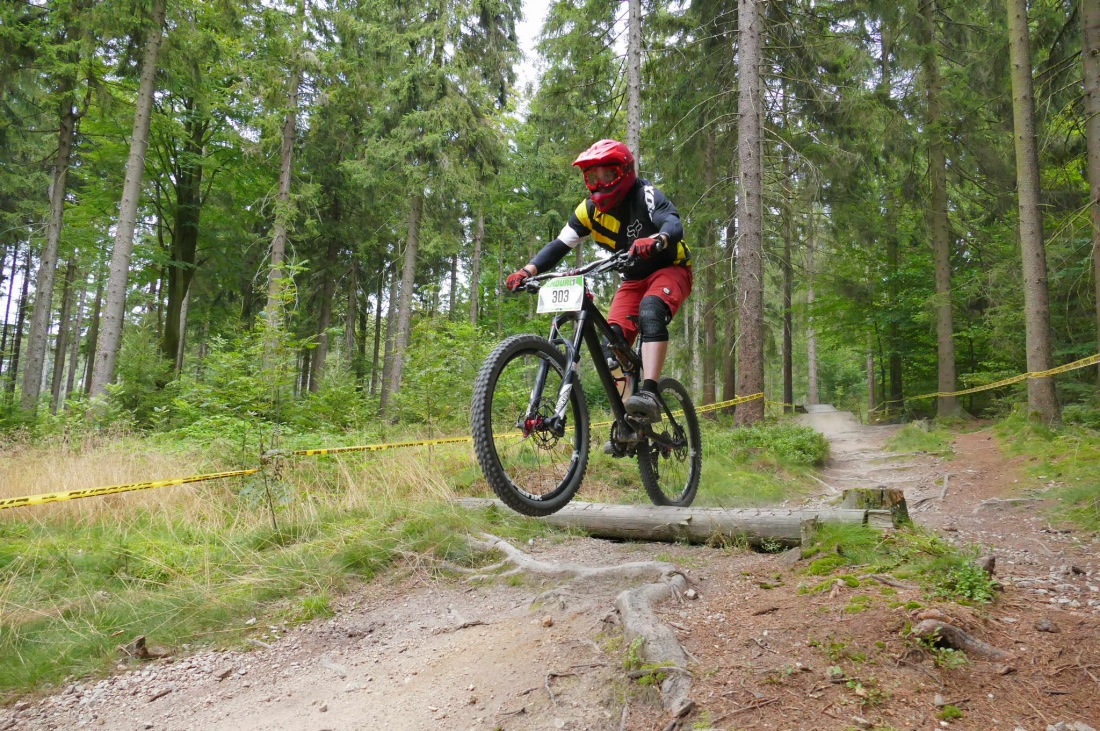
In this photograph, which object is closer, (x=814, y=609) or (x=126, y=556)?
(x=814, y=609)

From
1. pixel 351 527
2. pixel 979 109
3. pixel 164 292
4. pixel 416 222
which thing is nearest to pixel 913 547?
pixel 351 527

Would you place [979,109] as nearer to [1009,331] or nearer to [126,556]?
[1009,331]

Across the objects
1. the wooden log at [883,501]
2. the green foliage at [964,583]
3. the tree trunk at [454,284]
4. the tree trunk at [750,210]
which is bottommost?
the green foliage at [964,583]

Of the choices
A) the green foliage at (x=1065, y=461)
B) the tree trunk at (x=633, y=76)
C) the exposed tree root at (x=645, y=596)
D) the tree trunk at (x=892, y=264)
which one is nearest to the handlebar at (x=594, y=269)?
the exposed tree root at (x=645, y=596)

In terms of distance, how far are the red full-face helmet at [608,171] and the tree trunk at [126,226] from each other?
1170cm

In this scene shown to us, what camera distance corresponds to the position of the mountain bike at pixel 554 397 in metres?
3.07

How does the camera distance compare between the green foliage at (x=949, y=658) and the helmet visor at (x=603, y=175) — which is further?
the helmet visor at (x=603, y=175)

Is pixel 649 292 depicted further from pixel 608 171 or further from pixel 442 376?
pixel 442 376

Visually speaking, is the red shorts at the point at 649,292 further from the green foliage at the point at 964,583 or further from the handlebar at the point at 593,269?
the green foliage at the point at 964,583

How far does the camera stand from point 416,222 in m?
15.9

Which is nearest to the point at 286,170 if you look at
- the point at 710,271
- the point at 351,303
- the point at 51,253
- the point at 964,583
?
the point at 51,253

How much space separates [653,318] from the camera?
148 inches

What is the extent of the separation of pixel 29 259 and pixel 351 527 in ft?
107

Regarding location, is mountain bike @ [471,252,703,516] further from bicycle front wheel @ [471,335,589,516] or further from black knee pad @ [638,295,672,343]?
black knee pad @ [638,295,672,343]
